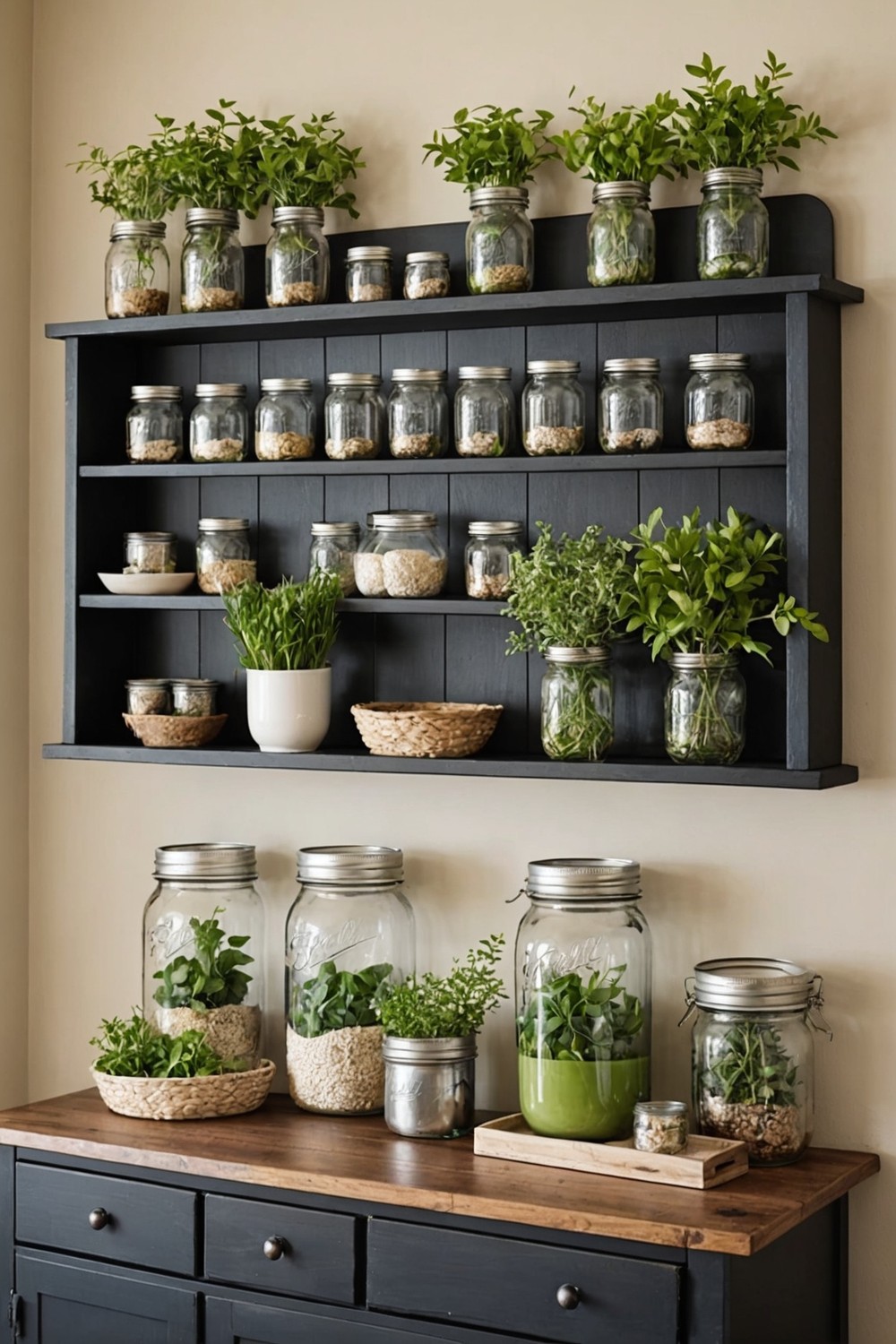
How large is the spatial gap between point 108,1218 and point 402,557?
112cm

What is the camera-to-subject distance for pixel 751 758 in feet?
8.80

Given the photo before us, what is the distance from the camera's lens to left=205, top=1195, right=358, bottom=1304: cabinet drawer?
96.1 inches

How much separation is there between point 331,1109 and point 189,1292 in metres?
0.36

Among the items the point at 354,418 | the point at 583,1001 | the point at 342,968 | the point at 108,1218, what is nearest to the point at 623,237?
the point at 354,418

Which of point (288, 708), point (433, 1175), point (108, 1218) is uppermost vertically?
point (288, 708)

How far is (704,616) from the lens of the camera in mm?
2523

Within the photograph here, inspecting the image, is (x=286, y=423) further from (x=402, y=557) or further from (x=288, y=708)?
(x=288, y=708)

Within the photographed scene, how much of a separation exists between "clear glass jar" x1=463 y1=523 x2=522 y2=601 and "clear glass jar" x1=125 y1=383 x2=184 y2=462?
2.00 ft

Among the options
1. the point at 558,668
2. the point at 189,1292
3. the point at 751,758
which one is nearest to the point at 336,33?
the point at 558,668

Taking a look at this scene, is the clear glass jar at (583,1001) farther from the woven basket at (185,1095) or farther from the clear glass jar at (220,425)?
the clear glass jar at (220,425)

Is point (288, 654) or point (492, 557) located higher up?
point (492, 557)

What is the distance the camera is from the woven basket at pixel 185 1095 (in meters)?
2.72

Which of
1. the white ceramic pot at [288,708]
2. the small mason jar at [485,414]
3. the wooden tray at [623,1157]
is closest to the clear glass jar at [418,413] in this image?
the small mason jar at [485,414]

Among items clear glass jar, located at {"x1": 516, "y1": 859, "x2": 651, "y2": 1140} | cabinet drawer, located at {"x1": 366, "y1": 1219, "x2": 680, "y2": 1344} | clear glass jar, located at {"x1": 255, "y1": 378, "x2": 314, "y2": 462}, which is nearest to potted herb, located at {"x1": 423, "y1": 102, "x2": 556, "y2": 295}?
clear glass jar, located at {"x1": 255, "y1": 378, "x2": 314, "y2": 462}
